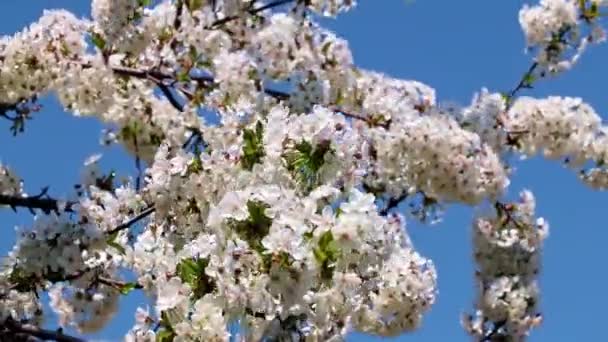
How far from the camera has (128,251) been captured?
6027mm

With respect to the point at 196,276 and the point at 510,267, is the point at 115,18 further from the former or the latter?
the point at 510,267

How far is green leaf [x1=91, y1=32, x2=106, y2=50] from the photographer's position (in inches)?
249

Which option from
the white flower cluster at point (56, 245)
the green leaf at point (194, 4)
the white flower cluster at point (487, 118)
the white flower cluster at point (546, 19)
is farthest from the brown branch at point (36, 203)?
the white flower cluster at point (546, 19)

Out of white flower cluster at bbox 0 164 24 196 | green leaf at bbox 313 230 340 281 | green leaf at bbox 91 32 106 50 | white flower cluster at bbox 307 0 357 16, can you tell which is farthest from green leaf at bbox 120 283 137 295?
green leaf at bbox 313 230 340 281

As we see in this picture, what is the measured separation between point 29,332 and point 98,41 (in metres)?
1.62

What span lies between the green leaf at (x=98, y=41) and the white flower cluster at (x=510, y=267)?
131 inches

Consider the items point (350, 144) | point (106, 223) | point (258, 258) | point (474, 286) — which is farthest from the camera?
point (474, 286)

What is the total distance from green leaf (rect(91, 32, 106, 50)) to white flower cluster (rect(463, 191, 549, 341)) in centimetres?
334

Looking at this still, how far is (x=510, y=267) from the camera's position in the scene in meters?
8.79

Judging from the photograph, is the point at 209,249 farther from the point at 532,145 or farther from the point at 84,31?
the point at 532,145

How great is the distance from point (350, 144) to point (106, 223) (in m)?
2.07

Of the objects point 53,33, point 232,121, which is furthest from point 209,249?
point 53,33

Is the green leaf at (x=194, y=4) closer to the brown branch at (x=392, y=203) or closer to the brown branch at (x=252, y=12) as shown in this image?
the brown branch at (x=252, y=12)

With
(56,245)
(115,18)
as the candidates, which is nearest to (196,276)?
(56,245)
